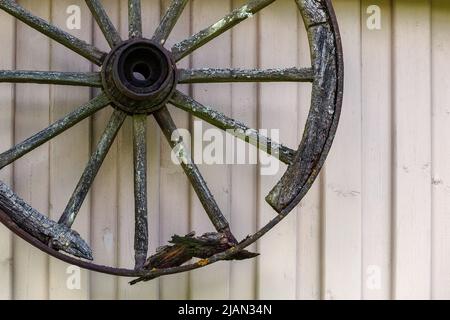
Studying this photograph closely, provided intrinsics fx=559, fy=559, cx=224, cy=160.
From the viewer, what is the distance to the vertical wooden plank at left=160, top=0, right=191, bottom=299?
1.48 meters

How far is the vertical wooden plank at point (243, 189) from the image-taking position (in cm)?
151

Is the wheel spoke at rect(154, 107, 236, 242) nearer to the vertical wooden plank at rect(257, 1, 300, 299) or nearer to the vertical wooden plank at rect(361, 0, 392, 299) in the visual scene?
the vertical wooden plank at rect(257, 1, 300, 299)

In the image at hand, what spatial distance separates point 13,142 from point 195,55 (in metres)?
0.53

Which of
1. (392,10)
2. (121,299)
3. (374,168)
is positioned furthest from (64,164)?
(392,10)

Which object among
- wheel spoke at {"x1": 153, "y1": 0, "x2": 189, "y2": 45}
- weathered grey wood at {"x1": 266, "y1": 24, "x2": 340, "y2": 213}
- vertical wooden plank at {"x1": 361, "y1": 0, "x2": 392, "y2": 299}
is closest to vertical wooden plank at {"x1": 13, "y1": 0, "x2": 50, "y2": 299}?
wheel spoke at {"x1": 153, "y1": 0, "x2": 189, "y2": 45}

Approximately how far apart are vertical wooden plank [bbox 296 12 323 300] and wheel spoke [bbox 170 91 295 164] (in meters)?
0.27

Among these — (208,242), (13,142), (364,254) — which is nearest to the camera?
(208,242)

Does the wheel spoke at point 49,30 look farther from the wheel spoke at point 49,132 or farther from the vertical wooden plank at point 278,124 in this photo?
the vertical wooden plank at point 278,124

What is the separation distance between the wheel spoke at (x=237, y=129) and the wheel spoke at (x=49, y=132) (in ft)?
0.57

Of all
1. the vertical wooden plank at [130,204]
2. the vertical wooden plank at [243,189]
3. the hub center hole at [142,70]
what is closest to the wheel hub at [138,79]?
the hub center hole at [142,70]

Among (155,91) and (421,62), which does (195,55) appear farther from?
(421,62)

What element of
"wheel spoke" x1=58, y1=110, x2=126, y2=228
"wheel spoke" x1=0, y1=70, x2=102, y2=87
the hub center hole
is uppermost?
the hub center hole

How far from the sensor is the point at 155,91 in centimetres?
→ 125

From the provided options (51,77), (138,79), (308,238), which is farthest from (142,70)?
(308,238)
